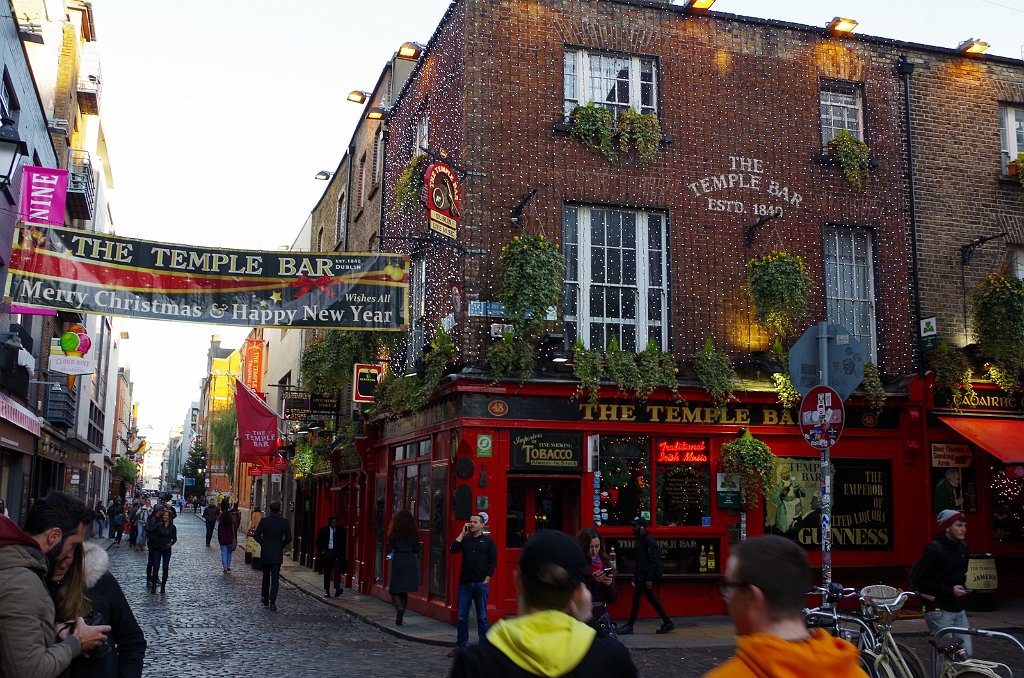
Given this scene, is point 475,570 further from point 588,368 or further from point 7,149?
point 7,149

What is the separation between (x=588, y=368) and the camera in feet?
50.9

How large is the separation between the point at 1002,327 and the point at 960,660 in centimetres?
1051

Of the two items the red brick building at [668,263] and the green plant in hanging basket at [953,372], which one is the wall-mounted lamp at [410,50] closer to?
the red brick building at [668,263]

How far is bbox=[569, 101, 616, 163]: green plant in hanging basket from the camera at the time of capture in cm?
1641

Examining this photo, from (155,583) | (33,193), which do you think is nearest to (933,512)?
(155,583)

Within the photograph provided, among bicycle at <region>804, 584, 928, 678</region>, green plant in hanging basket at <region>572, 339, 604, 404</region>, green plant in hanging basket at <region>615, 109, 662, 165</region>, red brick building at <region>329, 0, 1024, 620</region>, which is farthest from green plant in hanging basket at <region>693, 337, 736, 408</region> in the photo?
bicycle at <region>804, 584, 928, 678</region>

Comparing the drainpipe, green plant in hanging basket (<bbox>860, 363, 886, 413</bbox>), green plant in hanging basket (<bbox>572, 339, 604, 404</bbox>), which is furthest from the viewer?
the drainpipe

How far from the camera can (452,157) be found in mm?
16781

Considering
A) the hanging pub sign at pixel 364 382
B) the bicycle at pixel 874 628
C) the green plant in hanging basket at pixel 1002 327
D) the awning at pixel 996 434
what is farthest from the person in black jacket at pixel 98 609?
the green plant in hanging basket at pixel 1002 327

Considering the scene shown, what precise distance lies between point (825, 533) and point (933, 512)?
6849mm

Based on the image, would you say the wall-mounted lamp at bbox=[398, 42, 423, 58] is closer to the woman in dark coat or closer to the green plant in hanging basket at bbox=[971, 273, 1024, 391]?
the woman in dark coat

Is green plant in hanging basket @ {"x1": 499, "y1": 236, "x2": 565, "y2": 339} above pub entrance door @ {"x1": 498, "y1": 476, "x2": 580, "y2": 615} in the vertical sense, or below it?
above

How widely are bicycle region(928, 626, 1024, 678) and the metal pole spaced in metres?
1.47

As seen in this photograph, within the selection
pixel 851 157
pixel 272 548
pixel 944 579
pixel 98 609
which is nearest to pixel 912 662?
pixel 944 579
